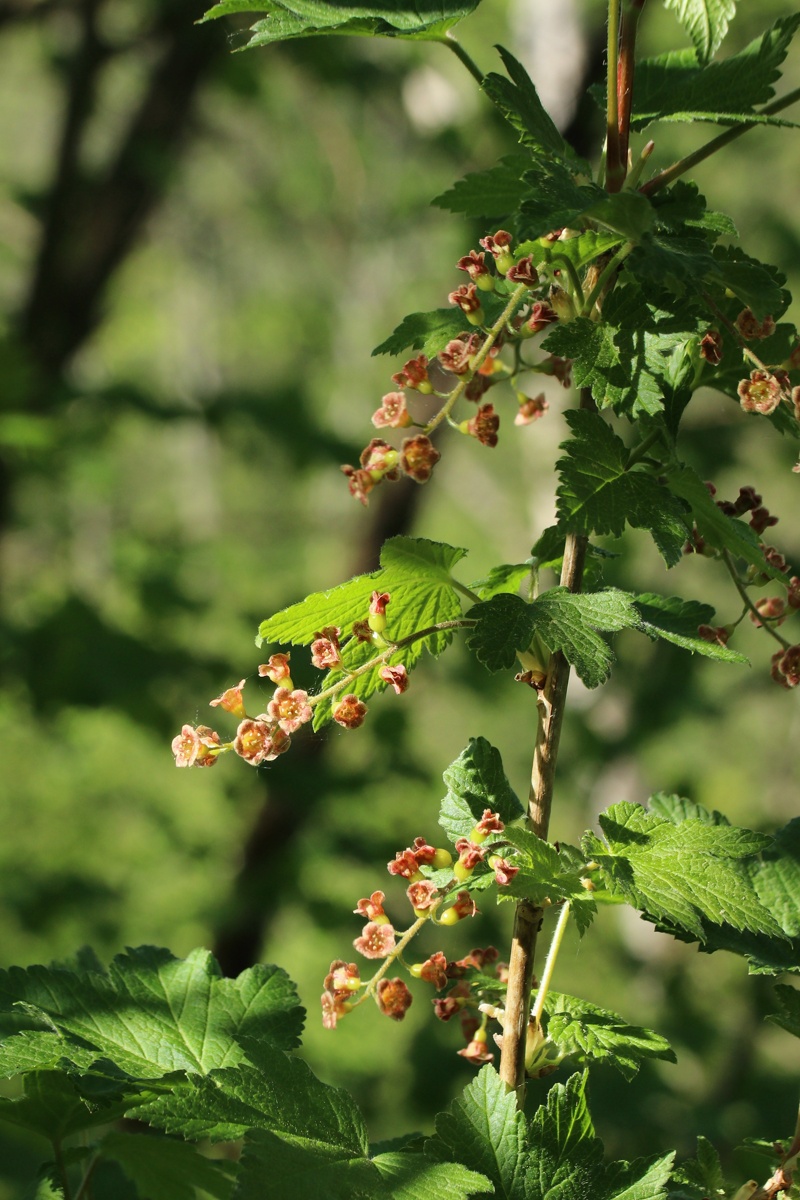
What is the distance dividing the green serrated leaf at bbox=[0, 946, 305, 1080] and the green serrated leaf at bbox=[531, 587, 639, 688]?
43 centimetres

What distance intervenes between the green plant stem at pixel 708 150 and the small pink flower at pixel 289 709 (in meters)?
0.47

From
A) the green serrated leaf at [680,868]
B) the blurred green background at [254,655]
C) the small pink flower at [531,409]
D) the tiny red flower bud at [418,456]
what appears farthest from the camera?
the blurred green background at [254,655]

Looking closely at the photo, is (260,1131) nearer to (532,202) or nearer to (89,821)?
(532,202)

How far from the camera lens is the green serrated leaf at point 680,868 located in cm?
80

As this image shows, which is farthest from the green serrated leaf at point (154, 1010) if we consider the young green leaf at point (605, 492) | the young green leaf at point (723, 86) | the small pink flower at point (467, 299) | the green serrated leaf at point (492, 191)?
the young green leaf at point (723, 86)

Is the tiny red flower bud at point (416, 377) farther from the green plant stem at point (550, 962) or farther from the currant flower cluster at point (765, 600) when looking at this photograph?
the green plant stem at point (550, 962)

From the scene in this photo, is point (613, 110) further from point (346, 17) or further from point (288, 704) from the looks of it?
point (288, 704)

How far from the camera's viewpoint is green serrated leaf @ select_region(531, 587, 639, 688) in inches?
31.9

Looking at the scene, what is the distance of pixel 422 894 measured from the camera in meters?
0.88

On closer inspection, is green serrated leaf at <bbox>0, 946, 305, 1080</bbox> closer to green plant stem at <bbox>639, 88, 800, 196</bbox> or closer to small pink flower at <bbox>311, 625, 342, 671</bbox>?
small pink flower at <bbox>311, 625, 342, 671</bbox>

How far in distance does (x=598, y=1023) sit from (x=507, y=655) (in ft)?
1.03

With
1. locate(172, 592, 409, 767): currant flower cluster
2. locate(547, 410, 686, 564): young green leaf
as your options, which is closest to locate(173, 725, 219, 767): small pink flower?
locate(172, 592, 409, 767): currant flower cluster

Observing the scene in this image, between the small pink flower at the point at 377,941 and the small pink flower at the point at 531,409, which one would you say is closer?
the small pink flower at the point at 377,941

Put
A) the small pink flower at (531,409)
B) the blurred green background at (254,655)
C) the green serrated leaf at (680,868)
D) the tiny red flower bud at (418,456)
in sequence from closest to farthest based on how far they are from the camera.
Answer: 1. the green serrated leaf at (680,868)
2. the tiny red flower bud at (418,456)
3. the small pink flower at (531,409)
4. the blurred green background at (254,655)
